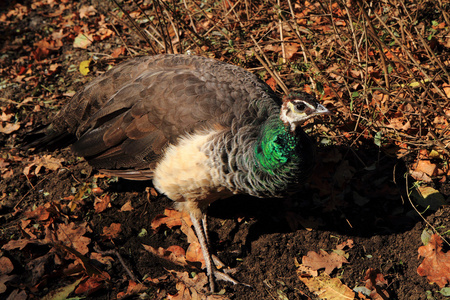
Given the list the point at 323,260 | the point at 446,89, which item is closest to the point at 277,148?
the point at 323,260

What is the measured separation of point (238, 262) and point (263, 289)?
411 millimetres

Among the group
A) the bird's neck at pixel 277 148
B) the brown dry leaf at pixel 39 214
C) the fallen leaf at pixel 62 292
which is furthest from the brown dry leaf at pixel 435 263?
the brown dry leaf at pixel 39 214

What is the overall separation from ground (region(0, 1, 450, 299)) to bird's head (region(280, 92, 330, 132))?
0.62 m

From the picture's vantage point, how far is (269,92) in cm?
365

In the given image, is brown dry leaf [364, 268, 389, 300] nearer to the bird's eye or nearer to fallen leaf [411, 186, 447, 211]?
fallen leaf [411, 186, 447, 211]

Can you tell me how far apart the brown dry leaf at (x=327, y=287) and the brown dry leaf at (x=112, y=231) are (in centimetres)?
168

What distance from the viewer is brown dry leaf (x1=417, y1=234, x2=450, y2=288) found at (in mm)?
3035

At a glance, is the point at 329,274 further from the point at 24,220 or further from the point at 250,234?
the point at 24,220

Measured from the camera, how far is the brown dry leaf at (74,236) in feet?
11.8

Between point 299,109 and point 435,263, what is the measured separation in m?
1.55

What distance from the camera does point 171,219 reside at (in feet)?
12.7

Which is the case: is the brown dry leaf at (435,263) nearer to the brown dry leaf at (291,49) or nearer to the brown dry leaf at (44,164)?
the brown dry leaf at (291,49)

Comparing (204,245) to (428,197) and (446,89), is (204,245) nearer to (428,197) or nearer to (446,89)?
(428,197)

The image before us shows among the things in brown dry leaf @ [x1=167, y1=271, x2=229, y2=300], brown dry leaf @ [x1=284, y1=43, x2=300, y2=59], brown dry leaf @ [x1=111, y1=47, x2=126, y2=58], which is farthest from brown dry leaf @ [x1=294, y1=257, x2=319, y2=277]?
brown dry leaf @ [x1=111, y1=47, x2=126, y2=58]
